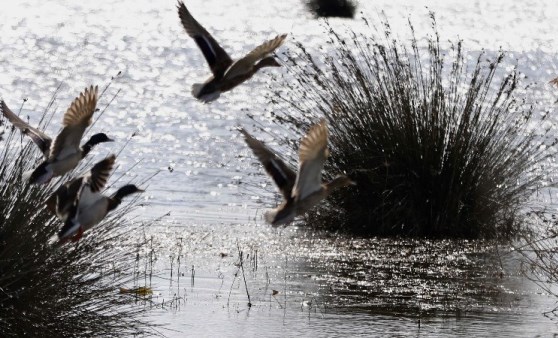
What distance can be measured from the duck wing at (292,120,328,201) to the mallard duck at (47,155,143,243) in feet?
3.01

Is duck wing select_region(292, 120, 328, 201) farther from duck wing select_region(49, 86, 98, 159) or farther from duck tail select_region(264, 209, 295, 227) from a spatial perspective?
Answer: duck wing select_region(49, 86, 98, 159)

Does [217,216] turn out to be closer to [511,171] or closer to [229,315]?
[511,171]

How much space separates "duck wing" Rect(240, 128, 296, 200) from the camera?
6.37m

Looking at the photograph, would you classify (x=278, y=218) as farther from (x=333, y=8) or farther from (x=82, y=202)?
(x=333, y=8)

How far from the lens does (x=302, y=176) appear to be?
6.18m

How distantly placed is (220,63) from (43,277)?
1423 millimetres

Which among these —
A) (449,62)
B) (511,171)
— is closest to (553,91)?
(449,62)

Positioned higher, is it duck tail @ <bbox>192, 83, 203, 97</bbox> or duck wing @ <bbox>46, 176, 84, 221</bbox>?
duck tail @ <bbox>192, 83, 203, 97</bbox>

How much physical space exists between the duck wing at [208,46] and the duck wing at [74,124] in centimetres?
74

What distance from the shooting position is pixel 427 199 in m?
11.3

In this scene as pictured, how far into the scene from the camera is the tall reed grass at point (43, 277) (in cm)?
641

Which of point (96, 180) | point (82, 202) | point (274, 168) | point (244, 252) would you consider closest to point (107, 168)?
point (96, 180)

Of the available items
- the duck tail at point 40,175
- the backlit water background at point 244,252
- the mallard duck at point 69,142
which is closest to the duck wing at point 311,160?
the mallard duck at point 69,142

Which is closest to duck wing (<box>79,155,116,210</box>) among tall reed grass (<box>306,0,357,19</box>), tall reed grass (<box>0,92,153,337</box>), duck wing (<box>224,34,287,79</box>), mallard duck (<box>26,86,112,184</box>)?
mallard duck (<box>26,86,112,184</box>)
